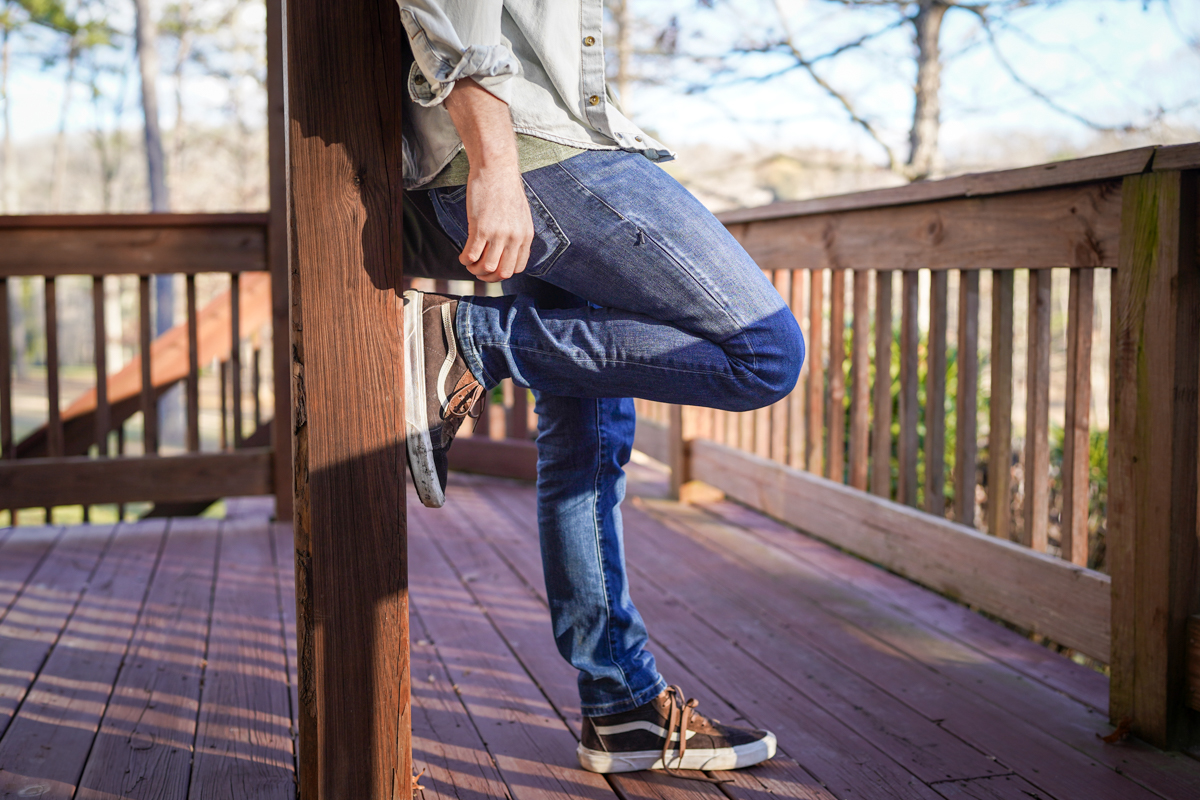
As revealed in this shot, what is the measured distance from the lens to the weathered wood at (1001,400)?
1.90 m

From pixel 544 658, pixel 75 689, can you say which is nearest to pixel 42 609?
pixel 75 689

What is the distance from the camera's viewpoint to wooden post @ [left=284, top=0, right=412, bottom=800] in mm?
1004

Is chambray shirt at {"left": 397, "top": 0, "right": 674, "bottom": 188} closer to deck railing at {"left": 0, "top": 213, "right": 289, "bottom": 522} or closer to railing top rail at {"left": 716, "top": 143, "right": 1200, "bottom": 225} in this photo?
railing top rail at {"left": 716, "top": 143, "right": 1200, "bottom": 225}

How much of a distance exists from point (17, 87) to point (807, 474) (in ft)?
69.0

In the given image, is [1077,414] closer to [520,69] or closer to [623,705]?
[623,705]

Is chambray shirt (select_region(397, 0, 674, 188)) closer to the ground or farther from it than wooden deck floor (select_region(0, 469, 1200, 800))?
farther from it

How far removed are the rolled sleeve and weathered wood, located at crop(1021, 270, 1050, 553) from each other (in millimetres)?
1277

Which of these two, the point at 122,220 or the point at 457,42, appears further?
the point at 122,220

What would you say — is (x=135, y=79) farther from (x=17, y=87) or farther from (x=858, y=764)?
(x=858, y=764)

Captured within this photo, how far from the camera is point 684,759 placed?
1.32m

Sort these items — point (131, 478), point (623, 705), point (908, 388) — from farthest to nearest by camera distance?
point (131, 478), point (908, 388), point (623, 705)

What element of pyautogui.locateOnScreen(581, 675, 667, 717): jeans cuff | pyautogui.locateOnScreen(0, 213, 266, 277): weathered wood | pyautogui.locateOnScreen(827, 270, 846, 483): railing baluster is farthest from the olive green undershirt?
pyautogui.locateOnScreen(0, 213, 266, 277): weathered wood

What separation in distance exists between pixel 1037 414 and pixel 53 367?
8.93 feet

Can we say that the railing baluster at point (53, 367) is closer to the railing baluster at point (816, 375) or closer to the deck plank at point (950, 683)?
the deck plank at point (950, 683)
